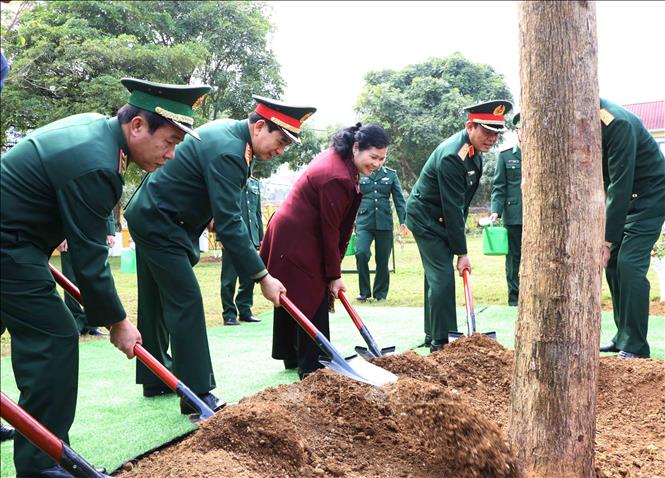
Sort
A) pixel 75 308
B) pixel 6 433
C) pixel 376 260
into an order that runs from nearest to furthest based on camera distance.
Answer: pixel 6 433 < pixel 75 308 < pixel 376 260

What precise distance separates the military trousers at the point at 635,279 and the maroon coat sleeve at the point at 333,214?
196 centimetres

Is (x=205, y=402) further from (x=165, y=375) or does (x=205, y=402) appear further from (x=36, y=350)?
(x=36, y=350)

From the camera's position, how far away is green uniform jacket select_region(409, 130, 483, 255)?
15.9 feet

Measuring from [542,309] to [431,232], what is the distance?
8.94ft

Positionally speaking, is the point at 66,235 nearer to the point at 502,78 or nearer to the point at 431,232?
the point at 431,232

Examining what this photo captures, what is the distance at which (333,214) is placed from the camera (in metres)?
4.14

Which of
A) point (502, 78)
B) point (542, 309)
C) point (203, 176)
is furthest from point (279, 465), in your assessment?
point (502, 78)

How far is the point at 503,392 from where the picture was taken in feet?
13.0

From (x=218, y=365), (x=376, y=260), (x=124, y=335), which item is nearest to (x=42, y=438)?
(x=124, y=335)

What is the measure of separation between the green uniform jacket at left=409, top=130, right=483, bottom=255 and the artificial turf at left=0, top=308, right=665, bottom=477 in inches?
44.7

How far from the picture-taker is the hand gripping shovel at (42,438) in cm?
208

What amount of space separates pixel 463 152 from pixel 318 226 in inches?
50.3

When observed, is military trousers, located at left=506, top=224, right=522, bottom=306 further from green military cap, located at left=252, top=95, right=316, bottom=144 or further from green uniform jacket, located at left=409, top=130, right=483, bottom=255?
green military cap, located at left=252, top=95, right=316, bottom=144

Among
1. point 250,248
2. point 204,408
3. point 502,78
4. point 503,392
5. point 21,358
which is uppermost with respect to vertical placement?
point 502,78
